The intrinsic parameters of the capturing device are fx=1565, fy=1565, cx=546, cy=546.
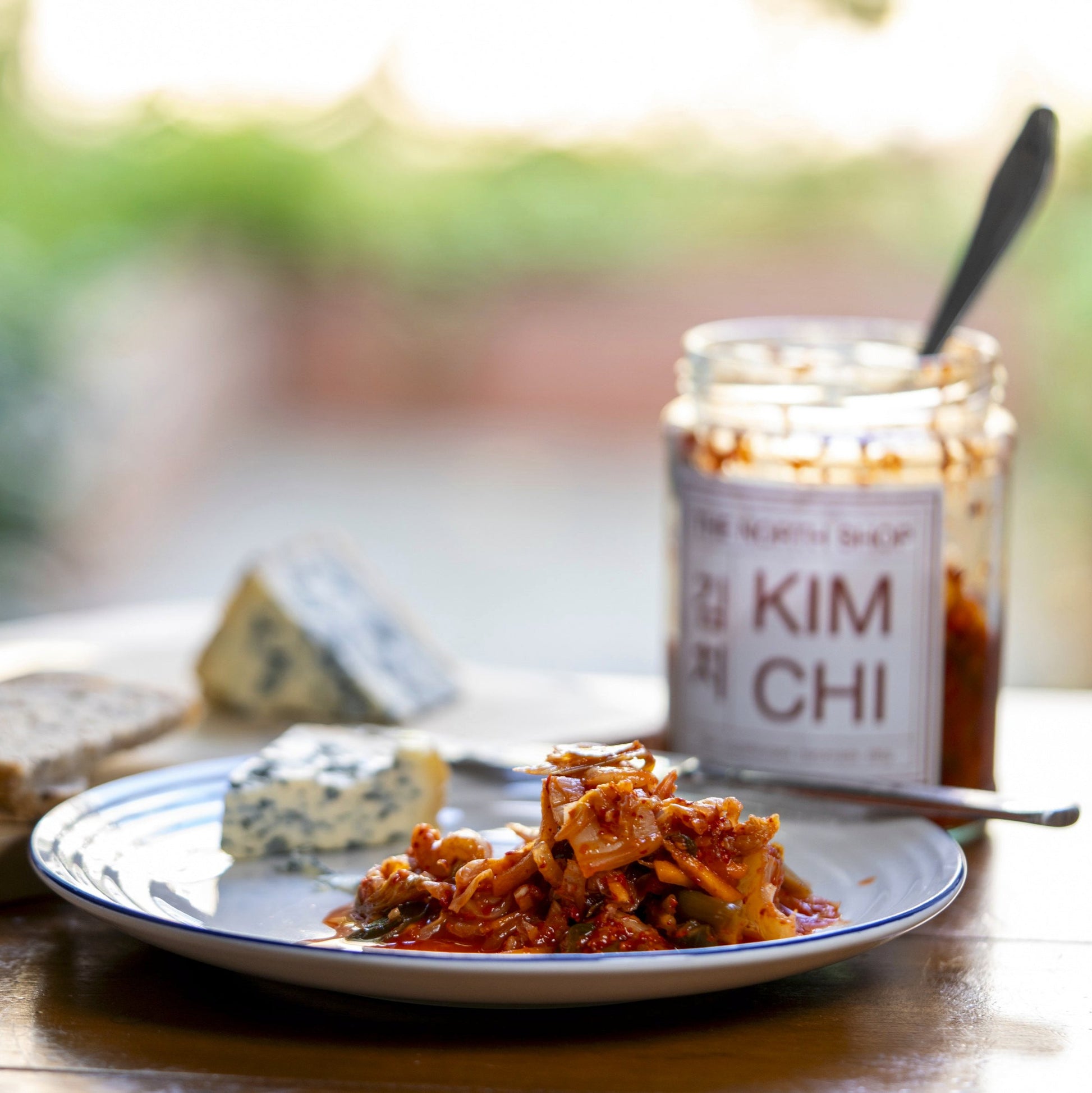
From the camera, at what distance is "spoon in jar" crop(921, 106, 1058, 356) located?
58.4 inches

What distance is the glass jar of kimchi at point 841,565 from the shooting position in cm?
149

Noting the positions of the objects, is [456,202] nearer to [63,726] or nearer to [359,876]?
[63,726]

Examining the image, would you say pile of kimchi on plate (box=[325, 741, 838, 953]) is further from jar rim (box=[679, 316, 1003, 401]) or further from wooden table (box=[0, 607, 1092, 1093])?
jar rim (box=[679, 316, 1003, 401])

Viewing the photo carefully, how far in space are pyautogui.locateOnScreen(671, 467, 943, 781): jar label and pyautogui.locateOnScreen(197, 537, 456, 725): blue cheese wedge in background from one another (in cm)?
51

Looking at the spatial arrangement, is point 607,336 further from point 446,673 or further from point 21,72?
point 446,673

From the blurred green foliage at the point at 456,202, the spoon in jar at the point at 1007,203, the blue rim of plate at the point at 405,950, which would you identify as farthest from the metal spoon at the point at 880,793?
the blurred green foliage at the point at 456,202

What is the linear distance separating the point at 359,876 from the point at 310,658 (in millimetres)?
581

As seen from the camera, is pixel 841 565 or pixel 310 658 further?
pixel 310 658

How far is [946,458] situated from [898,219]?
658 cm

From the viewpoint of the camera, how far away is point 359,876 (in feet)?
4.51

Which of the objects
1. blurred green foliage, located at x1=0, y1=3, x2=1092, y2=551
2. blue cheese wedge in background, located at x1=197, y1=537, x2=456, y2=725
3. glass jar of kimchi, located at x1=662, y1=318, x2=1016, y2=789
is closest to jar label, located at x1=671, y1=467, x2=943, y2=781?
glass jar of kimchi, located at x1=662, y1=318, x2=1016, y2=789

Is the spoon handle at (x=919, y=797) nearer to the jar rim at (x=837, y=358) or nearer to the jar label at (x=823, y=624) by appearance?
the jar label at (x=823, y=624)

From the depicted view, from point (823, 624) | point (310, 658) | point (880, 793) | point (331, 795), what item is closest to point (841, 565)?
point (823, 624)

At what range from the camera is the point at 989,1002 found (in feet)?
3.81
